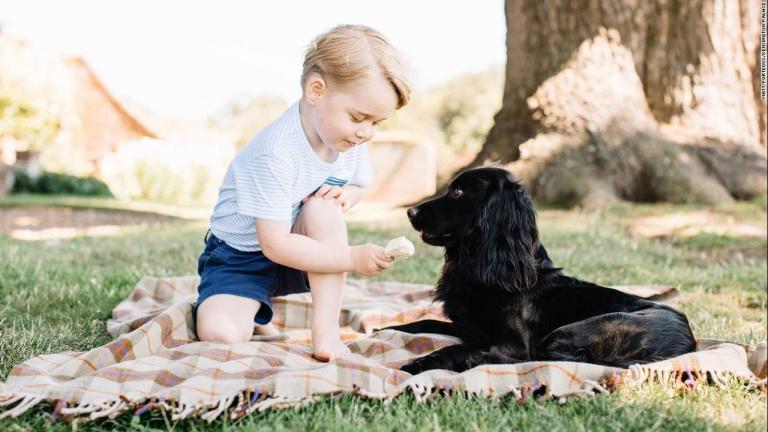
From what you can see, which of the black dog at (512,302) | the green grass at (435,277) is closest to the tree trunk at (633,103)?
the green grass at (435,277)

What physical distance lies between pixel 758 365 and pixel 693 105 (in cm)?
630

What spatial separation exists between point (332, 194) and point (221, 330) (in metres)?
0.72

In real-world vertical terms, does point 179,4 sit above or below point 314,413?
above

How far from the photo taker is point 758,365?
2.54 metres

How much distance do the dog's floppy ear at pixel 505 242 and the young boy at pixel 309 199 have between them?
49cm

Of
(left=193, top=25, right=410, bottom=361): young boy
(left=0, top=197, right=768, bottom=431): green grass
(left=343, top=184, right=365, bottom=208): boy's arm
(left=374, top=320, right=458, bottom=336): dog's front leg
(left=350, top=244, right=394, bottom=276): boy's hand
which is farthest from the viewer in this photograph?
(left=343, top=184, right=365, bottom=208): boy's arm

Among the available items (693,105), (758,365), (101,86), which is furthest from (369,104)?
(101,86)

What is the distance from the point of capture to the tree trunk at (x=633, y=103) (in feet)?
25.4

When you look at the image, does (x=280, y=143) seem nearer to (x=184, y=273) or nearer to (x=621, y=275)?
(x=184, y=273)

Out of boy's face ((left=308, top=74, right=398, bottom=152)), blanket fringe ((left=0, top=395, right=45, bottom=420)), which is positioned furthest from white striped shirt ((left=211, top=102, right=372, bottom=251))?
blanket fringe ((left=0, top=395, right=45, bottom=420))

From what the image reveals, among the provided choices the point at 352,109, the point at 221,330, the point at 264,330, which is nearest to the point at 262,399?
the point at 221,330

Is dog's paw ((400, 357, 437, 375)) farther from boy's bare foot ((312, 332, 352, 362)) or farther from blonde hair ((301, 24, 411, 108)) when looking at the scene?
blonde hair ((301, 24, 411, 108))

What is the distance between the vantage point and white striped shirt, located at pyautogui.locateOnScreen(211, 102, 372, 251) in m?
2.90

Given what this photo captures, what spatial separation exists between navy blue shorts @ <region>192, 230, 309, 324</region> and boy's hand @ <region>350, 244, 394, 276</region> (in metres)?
0.62
